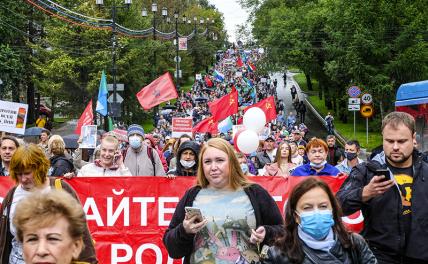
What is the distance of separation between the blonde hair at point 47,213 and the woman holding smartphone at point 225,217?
1684 millimetres

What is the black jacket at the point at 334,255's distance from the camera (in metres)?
4.20

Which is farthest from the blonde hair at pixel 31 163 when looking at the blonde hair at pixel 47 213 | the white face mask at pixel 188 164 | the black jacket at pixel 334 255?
the white face mask at pixel 188 164

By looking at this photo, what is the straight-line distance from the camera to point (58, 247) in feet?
10.8

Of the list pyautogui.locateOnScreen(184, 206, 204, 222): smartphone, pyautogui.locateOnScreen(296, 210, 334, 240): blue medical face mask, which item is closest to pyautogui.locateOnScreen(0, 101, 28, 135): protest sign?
pyautogui.locateOnScreen(184, 206, 204, 222): smartphone

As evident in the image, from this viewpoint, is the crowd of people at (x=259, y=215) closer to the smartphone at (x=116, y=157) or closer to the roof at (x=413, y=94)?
the smartphone at (x=116, y=157)

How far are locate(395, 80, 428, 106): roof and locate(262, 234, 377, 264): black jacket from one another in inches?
422

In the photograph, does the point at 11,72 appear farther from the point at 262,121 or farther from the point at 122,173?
the point at 122,173

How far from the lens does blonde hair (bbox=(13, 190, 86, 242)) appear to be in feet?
10.8

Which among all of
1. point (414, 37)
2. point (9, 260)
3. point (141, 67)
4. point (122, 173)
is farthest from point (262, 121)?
point (141, 67)

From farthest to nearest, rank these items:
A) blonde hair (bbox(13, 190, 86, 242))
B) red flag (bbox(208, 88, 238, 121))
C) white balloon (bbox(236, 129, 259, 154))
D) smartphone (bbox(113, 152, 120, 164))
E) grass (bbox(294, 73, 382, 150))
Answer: grass (bbox(294, 73, 382, 150)) < red flag (bbox(208, 88, 238, 121)) < white balloon (bbox(236, 129, 259, 154)) < smartphone (bbox(113, 152, 120, 164)) < blonde hair (bbox(13, 190, 86, 242))

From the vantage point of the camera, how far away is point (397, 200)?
5.15 meters

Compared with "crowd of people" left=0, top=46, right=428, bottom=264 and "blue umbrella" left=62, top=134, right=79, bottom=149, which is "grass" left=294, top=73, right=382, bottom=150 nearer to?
"blue umbrella" left=62, top=134, right=79, bottom=149

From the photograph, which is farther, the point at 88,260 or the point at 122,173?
the point at 122,173

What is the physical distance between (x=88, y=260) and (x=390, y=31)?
1638 inches
